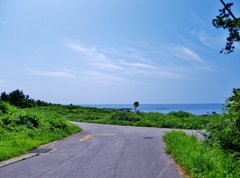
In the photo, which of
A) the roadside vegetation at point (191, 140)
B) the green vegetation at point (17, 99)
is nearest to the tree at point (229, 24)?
the roadside vegetation at point (191, 140)

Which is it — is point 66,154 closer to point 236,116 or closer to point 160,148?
point 160,148

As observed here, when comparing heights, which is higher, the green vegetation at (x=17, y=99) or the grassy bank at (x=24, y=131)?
the green vegetation at (x=17, y=99)

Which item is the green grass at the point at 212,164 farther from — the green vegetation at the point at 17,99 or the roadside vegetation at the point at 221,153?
the green vegetation at the point at 17,99

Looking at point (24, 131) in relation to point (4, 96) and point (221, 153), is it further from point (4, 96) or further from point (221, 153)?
point (4, 96)

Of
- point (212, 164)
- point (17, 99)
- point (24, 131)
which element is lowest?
point (212, 164)

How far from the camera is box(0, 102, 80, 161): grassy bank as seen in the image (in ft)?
32.5

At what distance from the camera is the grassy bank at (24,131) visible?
9.92m

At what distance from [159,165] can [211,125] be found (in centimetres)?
208

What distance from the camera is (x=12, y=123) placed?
13.9 metres

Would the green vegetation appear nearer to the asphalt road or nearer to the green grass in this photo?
the asphalt road

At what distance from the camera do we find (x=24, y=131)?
1315cm

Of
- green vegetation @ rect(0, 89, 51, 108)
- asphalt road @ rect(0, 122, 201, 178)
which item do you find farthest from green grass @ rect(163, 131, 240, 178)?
green vegetation @ rect(0, 89, 51, 108)

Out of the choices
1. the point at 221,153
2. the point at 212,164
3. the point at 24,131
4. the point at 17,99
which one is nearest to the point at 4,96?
the point at 17,99

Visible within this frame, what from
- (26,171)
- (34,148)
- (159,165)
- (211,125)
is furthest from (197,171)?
(34,148)
